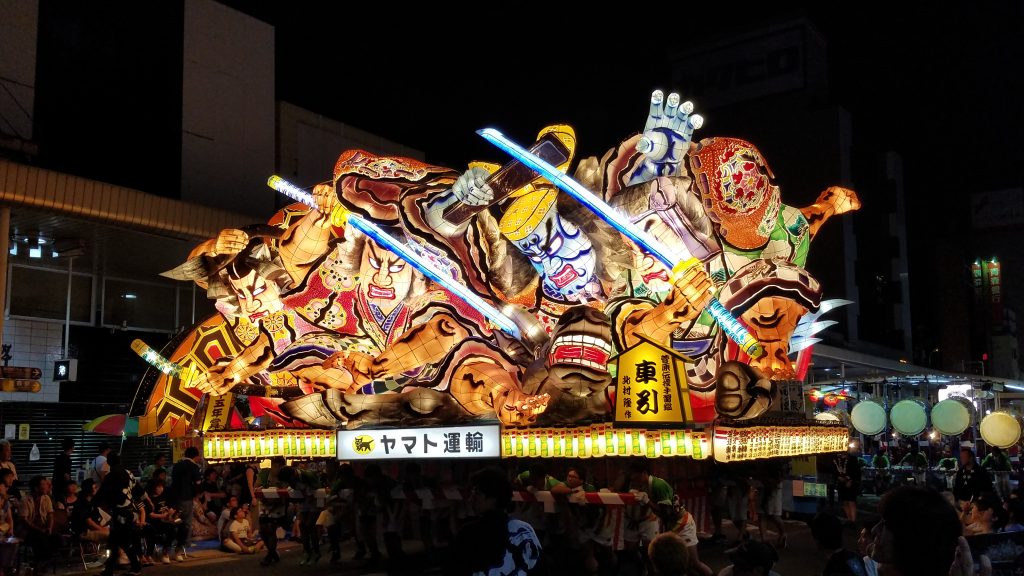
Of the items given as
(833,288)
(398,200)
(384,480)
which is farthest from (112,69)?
(833,288)

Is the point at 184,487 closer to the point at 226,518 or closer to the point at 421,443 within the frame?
the point at 226,518

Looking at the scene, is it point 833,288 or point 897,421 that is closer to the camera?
point 897,421

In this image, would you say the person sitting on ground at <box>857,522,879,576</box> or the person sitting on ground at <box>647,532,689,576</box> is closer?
the person sitting on ground at <box>857,522,879,576</box>

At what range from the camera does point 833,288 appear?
132 ft

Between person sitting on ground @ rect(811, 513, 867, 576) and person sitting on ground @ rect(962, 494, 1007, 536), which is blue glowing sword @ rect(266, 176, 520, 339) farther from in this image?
person sitting on ground @ rect(811, 513, 867, 576)

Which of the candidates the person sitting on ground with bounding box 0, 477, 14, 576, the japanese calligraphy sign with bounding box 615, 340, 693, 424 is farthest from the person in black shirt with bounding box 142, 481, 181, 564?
the japanese calligraphy sign with bounding box 615, 340, 693, 424

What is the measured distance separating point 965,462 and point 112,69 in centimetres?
1979

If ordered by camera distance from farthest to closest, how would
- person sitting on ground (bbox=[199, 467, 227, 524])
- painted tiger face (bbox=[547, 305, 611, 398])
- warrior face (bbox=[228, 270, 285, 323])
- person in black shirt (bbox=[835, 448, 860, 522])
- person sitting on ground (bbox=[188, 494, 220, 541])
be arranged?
person sitting on ground (bbox=[199, 467, 227, 524]) < person in black shirt (bbox=[835, 448, 860, 522]) < person sitting on ground (bbox=[188, 494, 220, 541]) < warrior face (bbox=[228, 270, 285, 323]) < painted tiger face (bbox=[547, 305, 611, 398])

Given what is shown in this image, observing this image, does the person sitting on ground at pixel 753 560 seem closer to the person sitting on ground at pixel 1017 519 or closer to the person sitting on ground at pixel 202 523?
the person sitting on ground at pixel 1017 519

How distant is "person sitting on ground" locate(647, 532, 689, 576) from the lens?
621 centimetres

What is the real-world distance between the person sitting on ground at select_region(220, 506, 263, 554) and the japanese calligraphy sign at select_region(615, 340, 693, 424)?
8537 mm

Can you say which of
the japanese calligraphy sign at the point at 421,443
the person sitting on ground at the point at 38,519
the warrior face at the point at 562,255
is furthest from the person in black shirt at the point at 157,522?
the warrior face at the point at 562,255

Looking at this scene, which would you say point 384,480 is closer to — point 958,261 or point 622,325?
point 622,325

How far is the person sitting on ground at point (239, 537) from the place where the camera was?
1736cm
